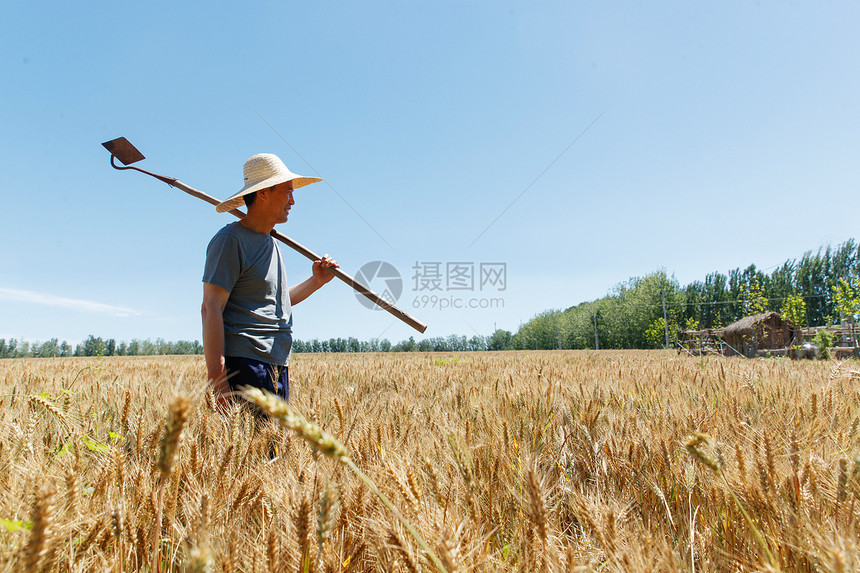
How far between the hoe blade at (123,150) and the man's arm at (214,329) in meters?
1.97

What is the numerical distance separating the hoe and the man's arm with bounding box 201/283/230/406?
101cm

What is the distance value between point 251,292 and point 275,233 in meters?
0.94

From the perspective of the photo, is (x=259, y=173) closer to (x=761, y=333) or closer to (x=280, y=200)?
(x=280, y=200)

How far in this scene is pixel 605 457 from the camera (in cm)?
171

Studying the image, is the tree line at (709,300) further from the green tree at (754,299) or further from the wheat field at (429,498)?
the wheat field at (429,498)

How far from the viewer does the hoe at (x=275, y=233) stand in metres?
3.52

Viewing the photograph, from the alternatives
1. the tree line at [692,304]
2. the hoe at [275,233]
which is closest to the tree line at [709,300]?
the tree line at [692,304]

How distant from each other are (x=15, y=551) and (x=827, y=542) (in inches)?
61.0

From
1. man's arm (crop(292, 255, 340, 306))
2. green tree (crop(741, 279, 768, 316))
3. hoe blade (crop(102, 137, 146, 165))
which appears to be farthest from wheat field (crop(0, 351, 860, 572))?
green tree (crop(741, 279, 768, 316))

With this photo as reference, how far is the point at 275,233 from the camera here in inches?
151

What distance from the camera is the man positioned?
9.00 feet

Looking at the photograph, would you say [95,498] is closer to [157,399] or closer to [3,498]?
[3,498]

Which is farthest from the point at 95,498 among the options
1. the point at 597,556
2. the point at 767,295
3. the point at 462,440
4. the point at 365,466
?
the point at 767,295

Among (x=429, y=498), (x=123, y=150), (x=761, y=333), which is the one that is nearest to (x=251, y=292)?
(x=123, y=150)
